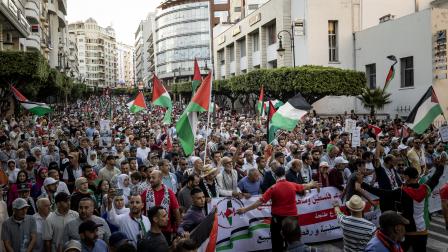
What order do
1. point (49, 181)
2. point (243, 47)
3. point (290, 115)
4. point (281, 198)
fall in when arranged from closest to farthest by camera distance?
point (281, 198) → point (49, 181) → point (290, 115) → point (243, 47)

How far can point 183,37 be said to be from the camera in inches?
4122

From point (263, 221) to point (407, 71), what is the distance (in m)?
25.4

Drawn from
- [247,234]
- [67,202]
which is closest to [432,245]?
[247,234]

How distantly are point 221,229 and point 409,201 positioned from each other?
2944mm

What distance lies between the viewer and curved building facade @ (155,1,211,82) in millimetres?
100562

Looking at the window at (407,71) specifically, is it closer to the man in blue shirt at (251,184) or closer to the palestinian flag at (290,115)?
the palestinian flag at (290,115)

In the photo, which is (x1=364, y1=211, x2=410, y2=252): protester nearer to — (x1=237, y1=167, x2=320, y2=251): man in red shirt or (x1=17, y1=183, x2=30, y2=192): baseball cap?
(x1=237, y1=167, x2=320, y2=251): man in red shirt

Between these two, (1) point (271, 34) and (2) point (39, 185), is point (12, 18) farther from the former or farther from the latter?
(2) point (39, 185)

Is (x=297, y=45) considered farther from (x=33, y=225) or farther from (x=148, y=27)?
(x=148, y=27)

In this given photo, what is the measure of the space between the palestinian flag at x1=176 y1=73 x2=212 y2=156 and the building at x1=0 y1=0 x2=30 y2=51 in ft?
74.8

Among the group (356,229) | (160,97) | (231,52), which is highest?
(231,52)

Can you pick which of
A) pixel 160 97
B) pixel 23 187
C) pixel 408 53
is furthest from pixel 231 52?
pixel 23 187

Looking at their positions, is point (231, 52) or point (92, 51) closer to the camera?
point (231, 52)

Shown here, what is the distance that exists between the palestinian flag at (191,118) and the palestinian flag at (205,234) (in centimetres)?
310
